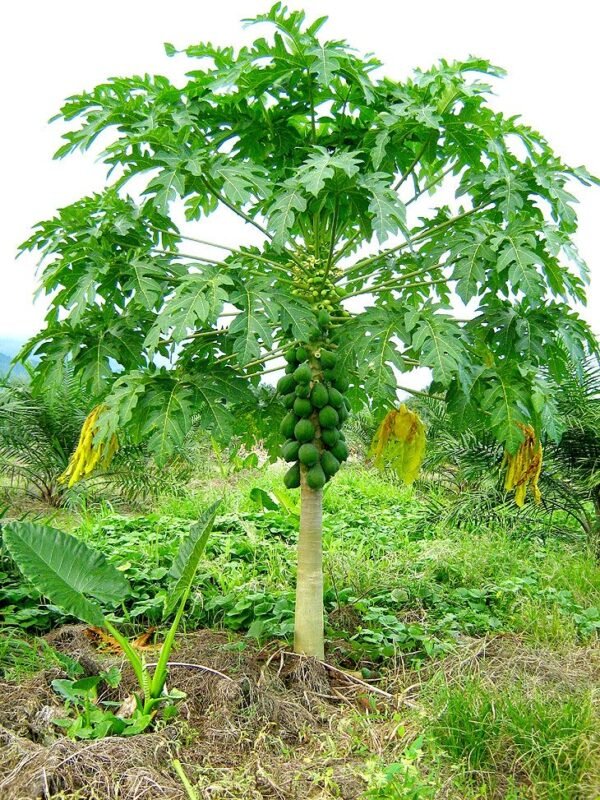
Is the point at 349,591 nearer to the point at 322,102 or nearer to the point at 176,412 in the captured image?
the point at 176,412

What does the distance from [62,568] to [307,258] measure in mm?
1638

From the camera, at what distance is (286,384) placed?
339 cm

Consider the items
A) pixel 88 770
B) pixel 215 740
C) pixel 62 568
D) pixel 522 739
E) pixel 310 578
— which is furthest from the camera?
pixel 310 578

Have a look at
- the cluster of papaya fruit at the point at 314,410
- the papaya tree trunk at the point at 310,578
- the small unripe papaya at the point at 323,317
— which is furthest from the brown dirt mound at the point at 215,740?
the small unripe papaya at the point at 323,317

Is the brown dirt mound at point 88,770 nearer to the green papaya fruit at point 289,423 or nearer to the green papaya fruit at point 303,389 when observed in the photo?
the green papaya fruit at point 289,423

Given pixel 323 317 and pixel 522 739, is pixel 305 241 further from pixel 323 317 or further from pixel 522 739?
pixel 522 739

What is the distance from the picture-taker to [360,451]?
1198 cm

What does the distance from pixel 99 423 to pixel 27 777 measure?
1.20m

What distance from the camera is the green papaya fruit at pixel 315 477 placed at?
11.1ft

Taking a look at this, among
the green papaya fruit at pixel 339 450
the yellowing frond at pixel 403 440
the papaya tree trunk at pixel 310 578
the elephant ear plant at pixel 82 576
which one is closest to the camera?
the elephant ear plant at pixel 82 576

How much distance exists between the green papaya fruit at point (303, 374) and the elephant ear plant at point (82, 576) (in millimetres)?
615

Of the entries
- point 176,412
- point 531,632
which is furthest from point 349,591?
point 176,412

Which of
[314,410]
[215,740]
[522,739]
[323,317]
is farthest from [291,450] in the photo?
[522,739]

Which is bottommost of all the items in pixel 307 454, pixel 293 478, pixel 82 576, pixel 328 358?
pixel 82 576
